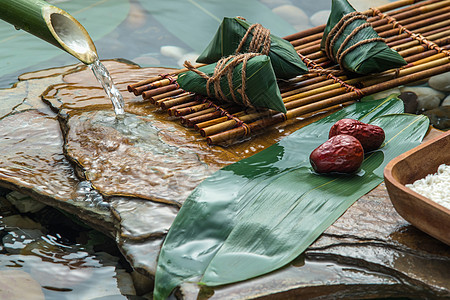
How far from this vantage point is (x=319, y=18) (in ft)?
14.5

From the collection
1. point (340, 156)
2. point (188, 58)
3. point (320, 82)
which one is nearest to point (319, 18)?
point (188, 58)

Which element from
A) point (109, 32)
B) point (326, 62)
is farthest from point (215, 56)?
point (109, 32)

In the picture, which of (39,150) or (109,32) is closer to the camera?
(39,150)

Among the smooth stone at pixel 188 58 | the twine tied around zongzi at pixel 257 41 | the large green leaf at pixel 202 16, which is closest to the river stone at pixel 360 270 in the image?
the twine tied around zongzi at pixel 257 41

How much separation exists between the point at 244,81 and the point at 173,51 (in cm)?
187

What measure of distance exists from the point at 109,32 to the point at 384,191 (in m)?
2.99

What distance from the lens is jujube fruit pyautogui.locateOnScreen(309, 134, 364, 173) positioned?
1.84m

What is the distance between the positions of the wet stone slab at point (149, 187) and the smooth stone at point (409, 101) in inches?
23.5

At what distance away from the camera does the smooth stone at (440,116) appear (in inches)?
103

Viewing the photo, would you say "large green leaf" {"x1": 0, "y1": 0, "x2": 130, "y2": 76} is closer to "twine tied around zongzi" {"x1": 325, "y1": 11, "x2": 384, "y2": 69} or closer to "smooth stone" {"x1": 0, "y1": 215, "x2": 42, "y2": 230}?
"smooth stone" {"x1": 0, "y1": 215, "x2": 42, "y2": 230}

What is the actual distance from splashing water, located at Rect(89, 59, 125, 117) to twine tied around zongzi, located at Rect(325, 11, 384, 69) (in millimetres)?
1120

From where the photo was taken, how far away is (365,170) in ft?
6.36

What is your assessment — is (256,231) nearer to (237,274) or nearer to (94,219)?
(237,274)

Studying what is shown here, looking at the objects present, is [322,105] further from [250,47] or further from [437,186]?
[437,186]
